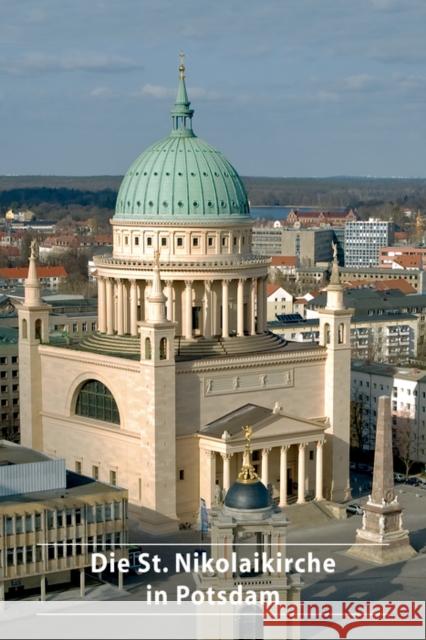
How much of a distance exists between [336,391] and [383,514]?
44.6ft

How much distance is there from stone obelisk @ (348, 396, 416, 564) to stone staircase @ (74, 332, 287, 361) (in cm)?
1242

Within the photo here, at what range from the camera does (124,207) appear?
81625 mm

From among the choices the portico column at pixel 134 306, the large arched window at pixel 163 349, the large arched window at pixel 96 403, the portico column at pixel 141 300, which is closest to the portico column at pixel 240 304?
the portico column at pixel 141 300

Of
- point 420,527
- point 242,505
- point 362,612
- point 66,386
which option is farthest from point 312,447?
point 242,505

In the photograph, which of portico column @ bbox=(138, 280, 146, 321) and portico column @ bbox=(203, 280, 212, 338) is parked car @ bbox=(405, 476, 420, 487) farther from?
portico column @ bbox=(138, 280, 146, 321)

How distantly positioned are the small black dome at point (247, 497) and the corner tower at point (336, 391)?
30.6 m

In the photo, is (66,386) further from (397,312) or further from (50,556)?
(397,312)

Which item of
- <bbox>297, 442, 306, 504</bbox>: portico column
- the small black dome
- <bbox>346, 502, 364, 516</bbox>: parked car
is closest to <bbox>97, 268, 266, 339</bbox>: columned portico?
<bbox>297, 442, 306, 504</bbox>: portico column

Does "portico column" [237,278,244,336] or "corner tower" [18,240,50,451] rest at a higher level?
"portico column" [237,278,244,336]

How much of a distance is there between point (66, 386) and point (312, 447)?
14.8 metres

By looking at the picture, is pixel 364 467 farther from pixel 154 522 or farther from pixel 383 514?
pixel 383 514

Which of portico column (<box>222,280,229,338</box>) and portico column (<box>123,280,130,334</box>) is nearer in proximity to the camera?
portico column (<box>222,280,229,338</box>)

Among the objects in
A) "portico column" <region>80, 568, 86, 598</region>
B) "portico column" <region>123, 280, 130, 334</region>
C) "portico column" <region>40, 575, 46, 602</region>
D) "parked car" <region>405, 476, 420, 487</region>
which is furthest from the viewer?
"parked car" <region>405, 476, 420, 487</region>

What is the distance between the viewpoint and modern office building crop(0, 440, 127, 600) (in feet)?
196
